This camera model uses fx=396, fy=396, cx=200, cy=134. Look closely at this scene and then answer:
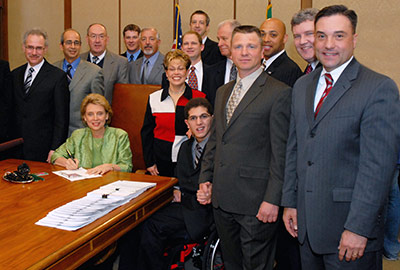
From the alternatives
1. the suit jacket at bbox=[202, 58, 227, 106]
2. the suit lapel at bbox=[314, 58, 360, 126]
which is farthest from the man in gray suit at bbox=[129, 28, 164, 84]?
the suit lapel at bbox=[314, 58, 360, 126]

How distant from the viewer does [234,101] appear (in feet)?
7.27

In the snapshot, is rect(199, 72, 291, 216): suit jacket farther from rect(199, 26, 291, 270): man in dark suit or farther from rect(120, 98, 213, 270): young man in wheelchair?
rect(120, 98, 213, 270): young man in wheelchair

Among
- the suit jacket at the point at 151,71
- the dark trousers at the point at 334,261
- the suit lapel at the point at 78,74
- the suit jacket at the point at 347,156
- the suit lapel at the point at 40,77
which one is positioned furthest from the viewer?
the suit jacket at the point at 151,71

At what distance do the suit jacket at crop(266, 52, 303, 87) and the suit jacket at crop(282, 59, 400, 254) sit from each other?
1170 mm

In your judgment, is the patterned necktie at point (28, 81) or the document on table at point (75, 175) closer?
the document on table at point (75, 175)

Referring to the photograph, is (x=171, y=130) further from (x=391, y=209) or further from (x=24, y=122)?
(x=391, y=209)

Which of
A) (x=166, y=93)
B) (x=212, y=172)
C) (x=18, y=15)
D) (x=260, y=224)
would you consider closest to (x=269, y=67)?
(x=166, y=93)

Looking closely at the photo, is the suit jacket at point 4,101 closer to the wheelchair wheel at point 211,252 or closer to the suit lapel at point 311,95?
the wheelchair wheel at point 211,252

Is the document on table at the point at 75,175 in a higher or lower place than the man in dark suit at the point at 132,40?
lower

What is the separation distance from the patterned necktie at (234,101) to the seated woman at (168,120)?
35.6 inches

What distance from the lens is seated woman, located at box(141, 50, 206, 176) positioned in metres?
3.10

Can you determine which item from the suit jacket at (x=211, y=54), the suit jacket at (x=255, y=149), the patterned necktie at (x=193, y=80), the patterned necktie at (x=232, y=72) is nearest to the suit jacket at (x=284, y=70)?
the patterned necktie at (x=232, y=72)

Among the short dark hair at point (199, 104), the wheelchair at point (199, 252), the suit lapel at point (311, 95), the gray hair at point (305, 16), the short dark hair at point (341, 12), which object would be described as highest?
the gray hair at point (305, 16)

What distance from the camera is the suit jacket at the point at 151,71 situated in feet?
14.6
